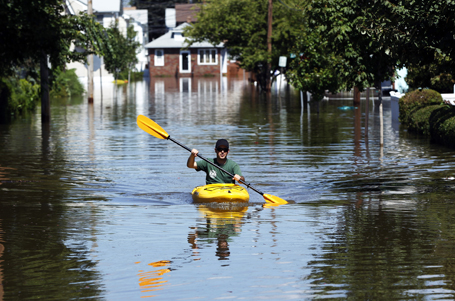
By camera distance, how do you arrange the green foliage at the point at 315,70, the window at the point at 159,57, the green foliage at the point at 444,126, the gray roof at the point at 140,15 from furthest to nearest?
the gray roof at the point at 140,15
the window at the point at 159,57
the green foliage at the point at 315,70
the green foliage at the point at 444,126

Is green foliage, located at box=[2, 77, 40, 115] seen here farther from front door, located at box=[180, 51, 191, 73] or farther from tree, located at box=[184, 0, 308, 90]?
front door, located at box=[180, 51, 191, 73]

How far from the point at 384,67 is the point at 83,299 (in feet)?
40.8

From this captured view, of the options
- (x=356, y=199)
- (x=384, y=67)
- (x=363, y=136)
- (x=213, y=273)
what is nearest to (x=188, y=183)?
(x=356, y=199)

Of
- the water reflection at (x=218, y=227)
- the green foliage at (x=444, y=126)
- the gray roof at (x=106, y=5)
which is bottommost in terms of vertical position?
Answer: the water reflection at (x=218, y=227)

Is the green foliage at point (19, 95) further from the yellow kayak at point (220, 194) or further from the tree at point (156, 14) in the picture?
the tree at point (156, 14)

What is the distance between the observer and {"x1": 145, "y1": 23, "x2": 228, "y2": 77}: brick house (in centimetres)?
9225

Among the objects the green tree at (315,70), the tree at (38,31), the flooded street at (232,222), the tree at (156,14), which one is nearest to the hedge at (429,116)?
the flooded street at (232,222)

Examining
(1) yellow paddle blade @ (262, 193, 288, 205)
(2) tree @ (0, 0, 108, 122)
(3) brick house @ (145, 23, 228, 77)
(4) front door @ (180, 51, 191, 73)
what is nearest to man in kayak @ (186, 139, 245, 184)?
(1) yellow paddle blade @ (262, 193, 288, 205)

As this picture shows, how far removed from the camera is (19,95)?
3231cm

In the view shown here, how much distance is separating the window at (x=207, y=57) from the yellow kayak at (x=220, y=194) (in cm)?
8131

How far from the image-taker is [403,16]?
11781 millimetres

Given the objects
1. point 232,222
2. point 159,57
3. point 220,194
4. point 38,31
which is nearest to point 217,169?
point 220,194

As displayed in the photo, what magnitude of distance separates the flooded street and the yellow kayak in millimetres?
209

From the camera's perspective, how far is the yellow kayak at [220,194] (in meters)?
11.8
